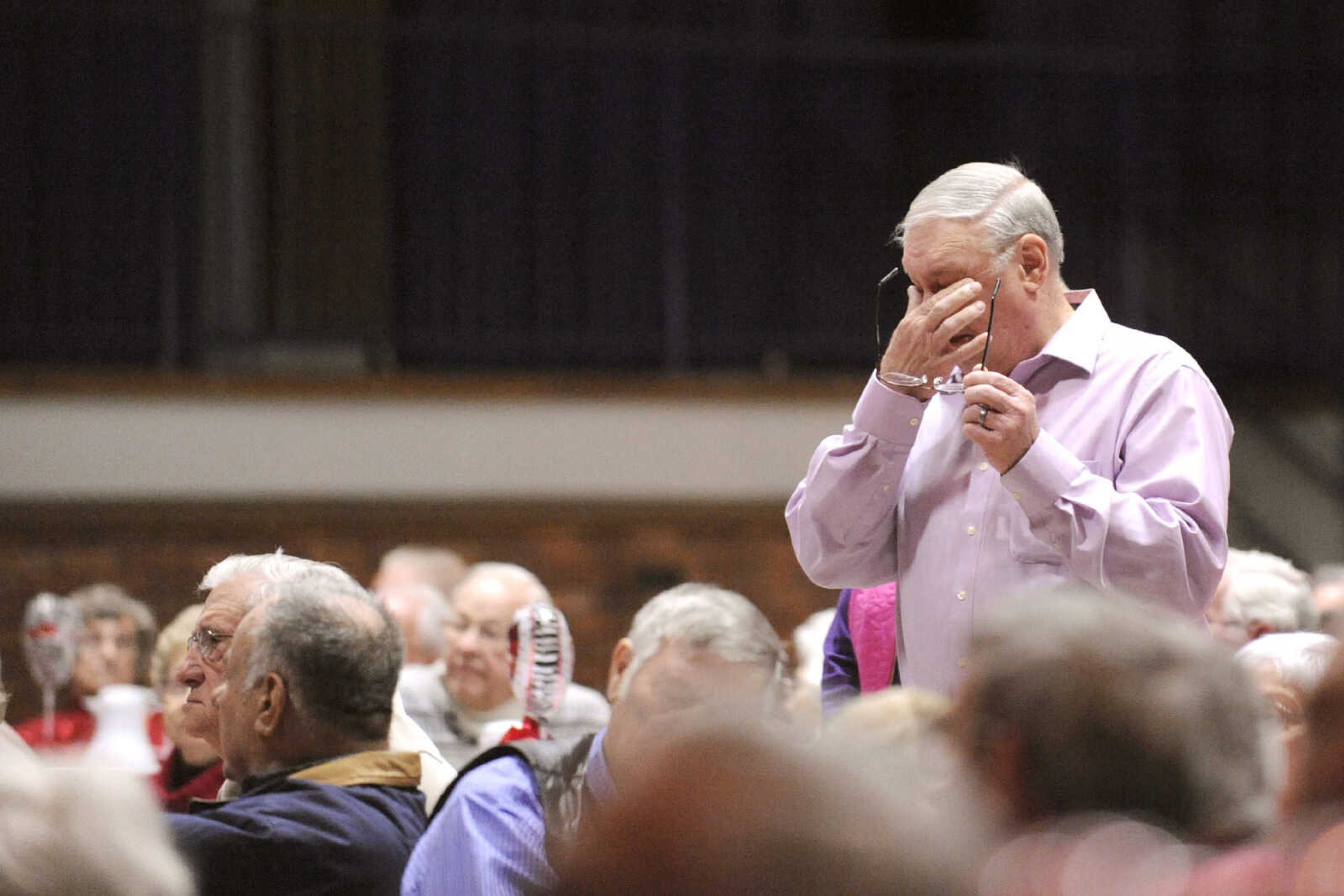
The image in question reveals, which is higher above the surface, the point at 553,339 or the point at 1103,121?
the point at 1103,121

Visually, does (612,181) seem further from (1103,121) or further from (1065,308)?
(1065,308)

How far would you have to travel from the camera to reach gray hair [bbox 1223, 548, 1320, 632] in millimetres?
3592

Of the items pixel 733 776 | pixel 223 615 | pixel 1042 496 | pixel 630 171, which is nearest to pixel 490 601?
pixel 223 615

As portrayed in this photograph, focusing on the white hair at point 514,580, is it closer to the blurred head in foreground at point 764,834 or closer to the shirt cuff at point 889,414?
the shirt cuff at point 889,414

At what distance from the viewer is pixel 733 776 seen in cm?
109

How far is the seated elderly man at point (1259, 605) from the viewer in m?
3.58

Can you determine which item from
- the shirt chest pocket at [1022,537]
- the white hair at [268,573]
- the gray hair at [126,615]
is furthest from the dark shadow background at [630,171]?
the shirt chest pocket at [1022,537]

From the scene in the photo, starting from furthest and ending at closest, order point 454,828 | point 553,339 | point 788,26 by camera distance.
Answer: point 788,26
point 553,339
point 454,828

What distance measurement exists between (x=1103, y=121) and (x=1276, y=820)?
19.7ft

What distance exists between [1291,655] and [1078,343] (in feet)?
2.06

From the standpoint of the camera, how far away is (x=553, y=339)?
22.2 ft

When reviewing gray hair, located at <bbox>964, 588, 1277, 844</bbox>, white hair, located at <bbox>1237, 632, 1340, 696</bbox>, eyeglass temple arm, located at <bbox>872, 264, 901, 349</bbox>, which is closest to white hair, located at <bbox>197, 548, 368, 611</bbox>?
eyeglass temple arm, located at <bbox>872, 264, 901, 349</bbox>

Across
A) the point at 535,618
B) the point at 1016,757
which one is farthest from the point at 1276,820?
the point at 535,618

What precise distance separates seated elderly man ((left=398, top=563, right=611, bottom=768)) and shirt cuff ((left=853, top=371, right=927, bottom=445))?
77.6 inches
